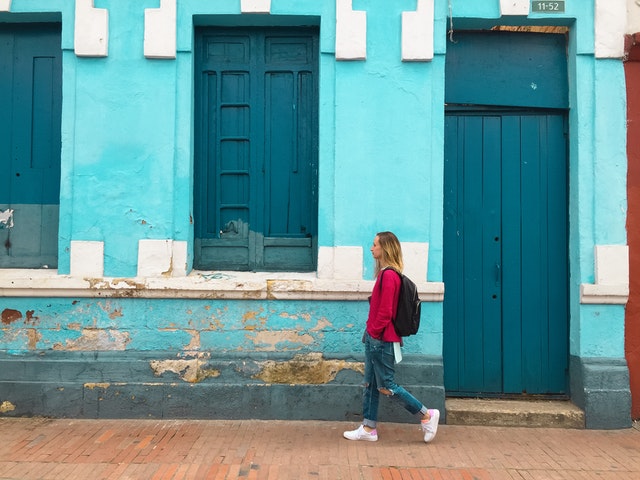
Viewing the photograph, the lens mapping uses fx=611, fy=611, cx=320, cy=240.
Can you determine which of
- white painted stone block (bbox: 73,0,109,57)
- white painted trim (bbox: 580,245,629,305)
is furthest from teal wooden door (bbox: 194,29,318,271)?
white painted trim (bbox: 580,245,629,305)

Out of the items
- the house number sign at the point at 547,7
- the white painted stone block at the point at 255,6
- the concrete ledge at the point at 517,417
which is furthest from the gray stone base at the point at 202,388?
the house number sign at the point at 547,7

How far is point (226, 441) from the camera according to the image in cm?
506

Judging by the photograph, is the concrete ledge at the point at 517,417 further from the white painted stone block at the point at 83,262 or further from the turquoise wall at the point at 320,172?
the white painted stone block at the point at 83,262

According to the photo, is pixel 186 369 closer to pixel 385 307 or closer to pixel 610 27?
pixel 385 307

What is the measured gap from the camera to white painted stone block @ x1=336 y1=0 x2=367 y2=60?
18.6 ft

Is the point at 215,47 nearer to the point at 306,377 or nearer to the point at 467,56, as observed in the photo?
the point at 467,56

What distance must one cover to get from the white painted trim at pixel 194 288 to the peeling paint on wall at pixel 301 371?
60 cm

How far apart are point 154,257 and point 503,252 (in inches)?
132

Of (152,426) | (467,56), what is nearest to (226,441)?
(152,426)

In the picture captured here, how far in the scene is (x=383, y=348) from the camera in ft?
16.1

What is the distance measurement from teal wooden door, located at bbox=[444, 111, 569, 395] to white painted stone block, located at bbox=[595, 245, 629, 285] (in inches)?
16.9

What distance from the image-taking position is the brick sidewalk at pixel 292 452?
176 inches

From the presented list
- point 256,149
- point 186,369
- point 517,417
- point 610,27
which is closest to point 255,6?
point 256,149

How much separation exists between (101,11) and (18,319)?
2978 mm
